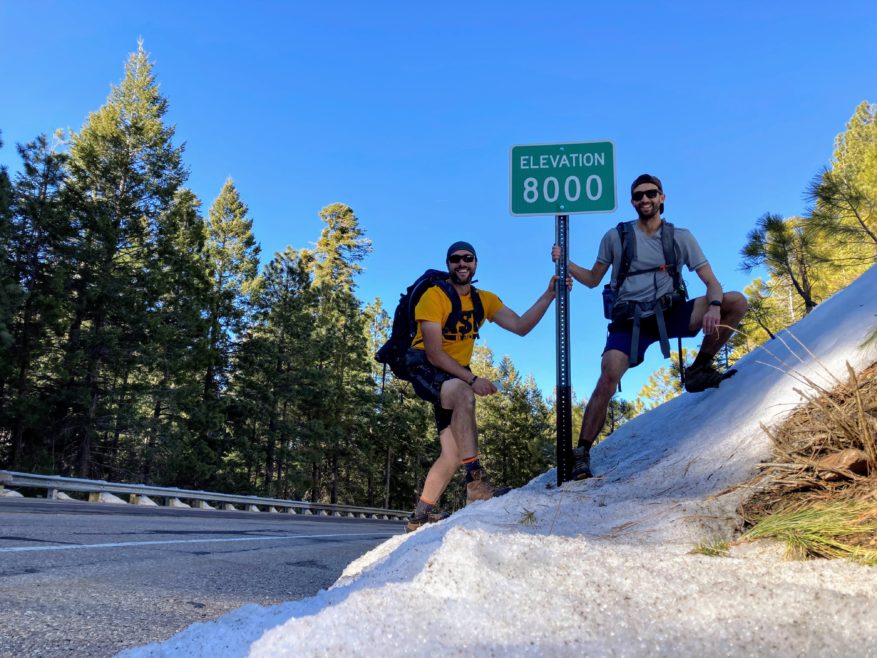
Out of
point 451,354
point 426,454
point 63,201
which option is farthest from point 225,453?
point 451,354

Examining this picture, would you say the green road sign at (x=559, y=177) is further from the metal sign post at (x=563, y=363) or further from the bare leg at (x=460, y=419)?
the bare leg at (x=460, y=419)

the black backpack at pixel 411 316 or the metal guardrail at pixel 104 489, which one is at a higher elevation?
the black backpack at pixel 411 316

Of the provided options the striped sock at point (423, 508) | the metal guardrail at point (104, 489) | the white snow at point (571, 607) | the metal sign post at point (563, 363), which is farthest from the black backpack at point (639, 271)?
the metal guardrail at point (104, 489)

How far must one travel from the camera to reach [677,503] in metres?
2.62

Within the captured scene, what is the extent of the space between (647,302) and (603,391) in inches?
27.4

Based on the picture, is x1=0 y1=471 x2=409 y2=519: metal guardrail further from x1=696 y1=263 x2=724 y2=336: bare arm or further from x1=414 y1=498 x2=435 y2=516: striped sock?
x1=696 y1=263 x2=724 y2=336: bare arm

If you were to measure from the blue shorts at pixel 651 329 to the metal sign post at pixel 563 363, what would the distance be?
0.34 meters

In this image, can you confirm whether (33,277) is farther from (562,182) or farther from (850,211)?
(850,211)

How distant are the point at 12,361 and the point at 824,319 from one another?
23.0 meters

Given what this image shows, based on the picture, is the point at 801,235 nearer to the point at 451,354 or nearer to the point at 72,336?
the point at 451,354

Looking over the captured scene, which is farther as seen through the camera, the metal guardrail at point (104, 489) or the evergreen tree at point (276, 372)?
the evergreen tree at point (276, 372)

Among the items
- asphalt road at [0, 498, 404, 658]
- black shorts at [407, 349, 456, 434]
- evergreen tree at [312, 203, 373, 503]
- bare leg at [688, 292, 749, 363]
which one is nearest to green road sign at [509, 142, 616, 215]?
bare leg at [688, 292, 749, 363]

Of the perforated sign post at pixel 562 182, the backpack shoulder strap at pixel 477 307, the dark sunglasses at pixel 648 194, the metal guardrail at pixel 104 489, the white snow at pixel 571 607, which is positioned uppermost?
the perforated sign post at pixel 562 182

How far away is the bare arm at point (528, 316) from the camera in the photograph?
462cm
